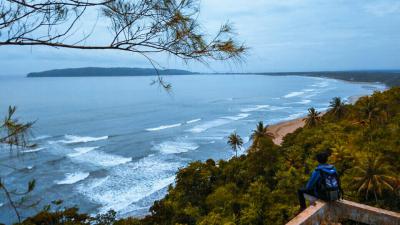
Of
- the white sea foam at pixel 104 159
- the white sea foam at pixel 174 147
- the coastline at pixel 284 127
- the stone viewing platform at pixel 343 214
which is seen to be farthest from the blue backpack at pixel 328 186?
the coastline at pixel 284 127

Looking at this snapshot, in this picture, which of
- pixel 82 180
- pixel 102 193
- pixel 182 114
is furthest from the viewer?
pixel 182 114

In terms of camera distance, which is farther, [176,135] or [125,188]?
[176,135]

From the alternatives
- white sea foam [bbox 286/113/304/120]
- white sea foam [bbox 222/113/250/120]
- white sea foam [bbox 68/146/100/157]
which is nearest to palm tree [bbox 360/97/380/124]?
white sea foam [bbox 68/146/100/157]

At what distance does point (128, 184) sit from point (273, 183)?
1444cm

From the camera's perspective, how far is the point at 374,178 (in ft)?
48.0

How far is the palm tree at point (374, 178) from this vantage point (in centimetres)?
1474

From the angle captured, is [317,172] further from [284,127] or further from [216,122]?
[216,122]

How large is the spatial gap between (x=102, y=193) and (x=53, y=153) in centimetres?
1459

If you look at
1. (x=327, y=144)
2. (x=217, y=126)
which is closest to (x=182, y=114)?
(x=217, y=126)

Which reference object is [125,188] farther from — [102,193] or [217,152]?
[217,152]

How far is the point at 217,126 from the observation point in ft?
199

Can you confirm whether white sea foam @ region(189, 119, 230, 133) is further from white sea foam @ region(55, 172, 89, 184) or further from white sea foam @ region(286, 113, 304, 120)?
white sea foam @ region(55, 172, 89, 184)

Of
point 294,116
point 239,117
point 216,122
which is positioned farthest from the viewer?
point 239,117

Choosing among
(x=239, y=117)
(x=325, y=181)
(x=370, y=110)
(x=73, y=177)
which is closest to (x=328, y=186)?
(x=325, y=181)
